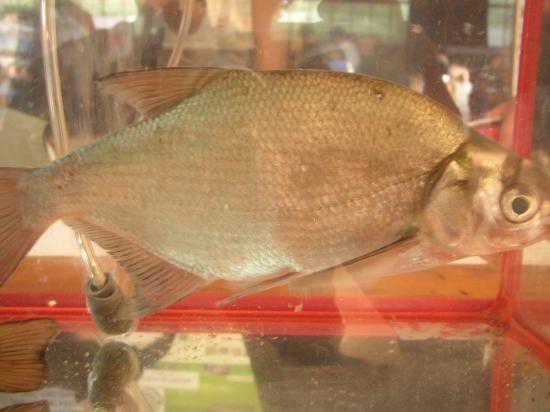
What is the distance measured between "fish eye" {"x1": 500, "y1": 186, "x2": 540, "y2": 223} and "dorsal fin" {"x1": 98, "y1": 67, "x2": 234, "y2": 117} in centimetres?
32

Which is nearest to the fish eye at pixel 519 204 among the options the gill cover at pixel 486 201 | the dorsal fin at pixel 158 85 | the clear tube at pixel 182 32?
the gill cover at pixel 486 201

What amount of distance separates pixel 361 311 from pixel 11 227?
0.64 m

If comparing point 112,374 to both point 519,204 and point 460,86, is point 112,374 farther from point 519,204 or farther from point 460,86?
point 460,86

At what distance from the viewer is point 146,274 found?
2.08ft

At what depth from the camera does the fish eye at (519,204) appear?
521 millimetres

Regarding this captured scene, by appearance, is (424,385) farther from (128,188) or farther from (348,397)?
(128,188)

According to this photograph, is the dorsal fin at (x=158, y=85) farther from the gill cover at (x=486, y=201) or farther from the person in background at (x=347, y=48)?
the person in background at (x=347, y=48)

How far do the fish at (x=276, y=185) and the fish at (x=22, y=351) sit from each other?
128 millimetres

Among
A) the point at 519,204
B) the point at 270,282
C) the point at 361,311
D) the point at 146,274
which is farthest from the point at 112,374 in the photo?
the point at 519,204

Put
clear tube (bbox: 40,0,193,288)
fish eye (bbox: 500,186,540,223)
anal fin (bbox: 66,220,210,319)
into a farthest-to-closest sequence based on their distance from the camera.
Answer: clear tube (bbox: 40,0,193,288)
anal fin (bbox: 66,220,210,319)
fish eye (bbox: 500,186,540,223)

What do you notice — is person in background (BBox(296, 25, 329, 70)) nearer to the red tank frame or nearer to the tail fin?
the red tank frame

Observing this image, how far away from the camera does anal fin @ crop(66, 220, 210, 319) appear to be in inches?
24.5

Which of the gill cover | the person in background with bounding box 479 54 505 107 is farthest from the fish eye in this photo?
the person in background with bounding box 479 54 505 107

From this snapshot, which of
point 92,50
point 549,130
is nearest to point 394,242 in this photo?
point 549,130
